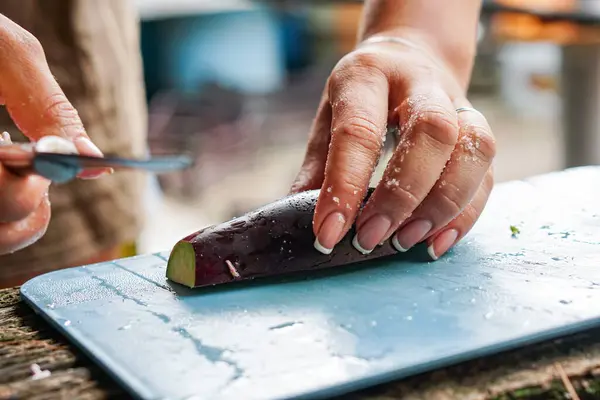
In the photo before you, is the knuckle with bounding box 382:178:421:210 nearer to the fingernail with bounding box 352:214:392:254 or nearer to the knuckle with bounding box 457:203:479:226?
the fingernail with bounding box 352:214:392:254

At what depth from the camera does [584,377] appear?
3.19 ft

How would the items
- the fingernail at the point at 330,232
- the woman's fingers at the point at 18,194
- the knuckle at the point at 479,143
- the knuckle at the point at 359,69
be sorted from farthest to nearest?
the knuckle at the point at 359,69 < the knuckle at the point at 479,143 < the fingernail at the point at 330,232 < the woman's fingers at the point at 18,194

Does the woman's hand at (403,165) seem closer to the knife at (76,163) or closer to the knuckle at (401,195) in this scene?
the knuckle at (401,195)

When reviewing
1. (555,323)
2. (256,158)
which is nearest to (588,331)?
(555,323)

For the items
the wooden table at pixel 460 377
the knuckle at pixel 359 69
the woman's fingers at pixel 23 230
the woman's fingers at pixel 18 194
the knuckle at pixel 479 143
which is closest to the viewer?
the wooden table at pixel 460 377

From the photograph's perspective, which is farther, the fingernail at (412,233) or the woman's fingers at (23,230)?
the fingernail at (412,233)

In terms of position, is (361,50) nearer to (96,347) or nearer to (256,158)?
(96,347)

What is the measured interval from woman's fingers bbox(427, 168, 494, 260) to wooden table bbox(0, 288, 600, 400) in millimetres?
386

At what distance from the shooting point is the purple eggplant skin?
130cm

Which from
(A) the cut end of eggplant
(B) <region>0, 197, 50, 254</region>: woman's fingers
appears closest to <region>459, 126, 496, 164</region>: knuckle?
(A) the cut end of eggplant

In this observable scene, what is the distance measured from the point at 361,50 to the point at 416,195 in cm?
48

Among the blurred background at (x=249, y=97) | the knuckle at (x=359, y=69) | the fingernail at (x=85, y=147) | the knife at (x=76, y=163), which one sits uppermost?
the knuckle at (x=359, y=69)

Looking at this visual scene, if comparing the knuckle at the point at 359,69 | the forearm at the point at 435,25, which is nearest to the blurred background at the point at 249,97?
the forearm at the point at 435,25

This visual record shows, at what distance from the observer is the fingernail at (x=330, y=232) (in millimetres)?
1341
